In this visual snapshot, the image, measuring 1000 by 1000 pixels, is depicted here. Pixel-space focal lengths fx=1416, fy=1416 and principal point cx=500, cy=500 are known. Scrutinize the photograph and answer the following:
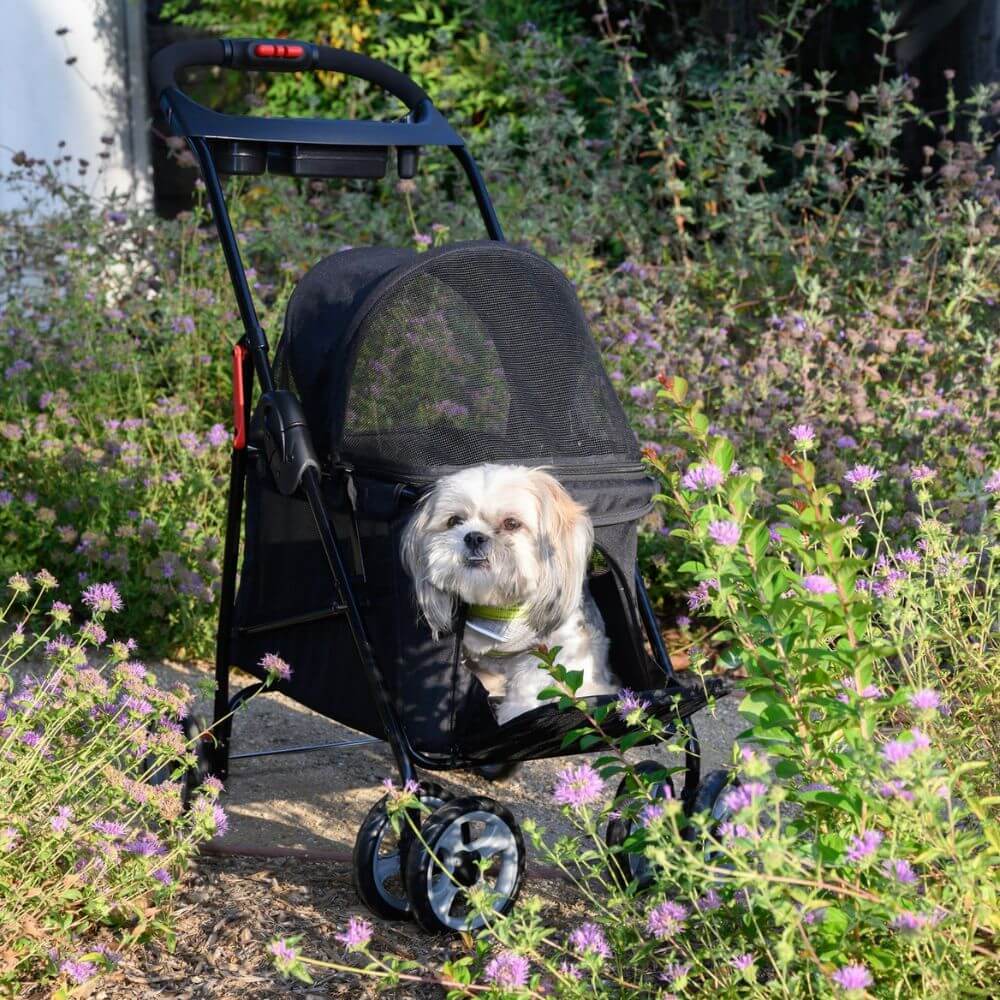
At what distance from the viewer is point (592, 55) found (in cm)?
802

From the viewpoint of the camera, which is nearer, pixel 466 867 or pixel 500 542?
pixel 466 867

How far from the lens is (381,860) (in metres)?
2.80

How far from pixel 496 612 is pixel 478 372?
0.53 m

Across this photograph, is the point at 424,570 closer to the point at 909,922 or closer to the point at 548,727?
the point at 548,727

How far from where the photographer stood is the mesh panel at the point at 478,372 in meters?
2.99

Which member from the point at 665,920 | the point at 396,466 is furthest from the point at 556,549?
the point at 665,920

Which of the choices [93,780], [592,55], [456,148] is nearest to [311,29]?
[592,55]

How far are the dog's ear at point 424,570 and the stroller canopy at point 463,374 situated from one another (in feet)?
0.43

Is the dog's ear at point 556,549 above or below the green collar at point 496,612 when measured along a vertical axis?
above

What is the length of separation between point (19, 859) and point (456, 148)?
205 cm

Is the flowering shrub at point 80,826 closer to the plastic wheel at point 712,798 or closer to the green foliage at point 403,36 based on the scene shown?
the plastic wheel at point 712,798

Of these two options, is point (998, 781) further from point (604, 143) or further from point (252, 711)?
point (604, 143)

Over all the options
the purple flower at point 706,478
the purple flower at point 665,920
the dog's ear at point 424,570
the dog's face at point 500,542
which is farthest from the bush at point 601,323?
the purple flower at point 665,920

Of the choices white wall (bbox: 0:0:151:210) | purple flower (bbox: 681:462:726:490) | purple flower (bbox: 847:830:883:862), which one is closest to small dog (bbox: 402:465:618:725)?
purple flower (bbox: 681:462:726:490)
